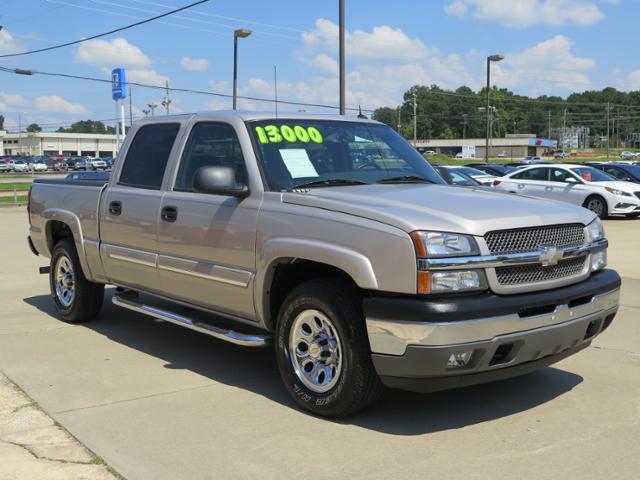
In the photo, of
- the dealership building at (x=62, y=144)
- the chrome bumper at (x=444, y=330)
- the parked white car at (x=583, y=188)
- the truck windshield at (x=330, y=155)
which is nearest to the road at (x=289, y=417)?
the chrome bumper at (x=444, y=330)

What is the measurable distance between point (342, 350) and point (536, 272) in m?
1.20

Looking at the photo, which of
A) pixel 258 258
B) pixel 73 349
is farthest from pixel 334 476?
pixel 73 349

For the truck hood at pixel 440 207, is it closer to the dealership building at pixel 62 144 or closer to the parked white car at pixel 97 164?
the parked white car at pixel 97 164

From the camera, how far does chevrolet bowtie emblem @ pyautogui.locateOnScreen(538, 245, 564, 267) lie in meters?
4.17

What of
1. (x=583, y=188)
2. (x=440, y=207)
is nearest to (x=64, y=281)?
(x=440, y=207)

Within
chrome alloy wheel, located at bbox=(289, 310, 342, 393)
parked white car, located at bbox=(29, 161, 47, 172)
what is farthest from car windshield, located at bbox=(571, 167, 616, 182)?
parked white car, located at bbox=(29, 161, 47, 172)

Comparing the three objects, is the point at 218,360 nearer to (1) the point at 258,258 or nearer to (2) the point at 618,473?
(1) the point at 258,258

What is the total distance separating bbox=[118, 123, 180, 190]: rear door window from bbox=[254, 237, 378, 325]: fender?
1.57m

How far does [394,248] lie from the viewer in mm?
3938

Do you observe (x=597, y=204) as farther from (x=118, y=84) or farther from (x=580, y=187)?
(x=118, y=84)

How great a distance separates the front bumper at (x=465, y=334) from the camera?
3.82m

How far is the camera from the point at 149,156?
241 inches

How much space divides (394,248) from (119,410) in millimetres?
2108

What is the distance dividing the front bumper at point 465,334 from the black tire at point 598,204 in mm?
15894
